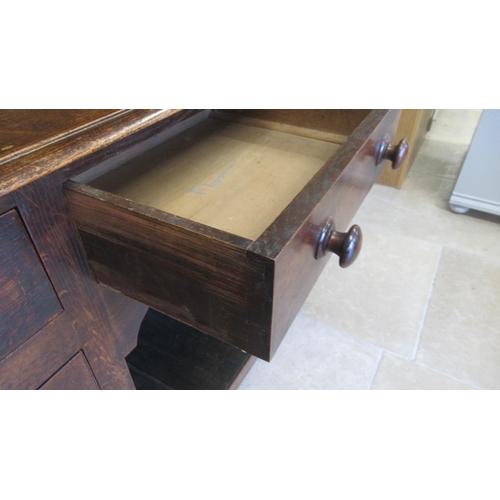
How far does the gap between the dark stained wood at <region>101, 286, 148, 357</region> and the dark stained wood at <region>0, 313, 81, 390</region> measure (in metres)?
0.06

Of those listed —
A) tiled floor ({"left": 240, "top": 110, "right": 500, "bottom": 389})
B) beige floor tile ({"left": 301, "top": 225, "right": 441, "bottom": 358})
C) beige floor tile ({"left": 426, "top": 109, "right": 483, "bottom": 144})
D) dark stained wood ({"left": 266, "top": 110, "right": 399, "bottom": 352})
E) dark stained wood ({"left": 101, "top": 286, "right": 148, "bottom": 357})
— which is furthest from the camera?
beige floor tile ({"left": 426, "top": 109, "right": 483, "bottom": 144})

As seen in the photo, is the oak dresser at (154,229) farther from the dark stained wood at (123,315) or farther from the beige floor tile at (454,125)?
the beige floor tile at (454,125)

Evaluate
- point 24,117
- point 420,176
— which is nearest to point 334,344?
point 24,117

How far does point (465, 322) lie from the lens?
3.43 feet

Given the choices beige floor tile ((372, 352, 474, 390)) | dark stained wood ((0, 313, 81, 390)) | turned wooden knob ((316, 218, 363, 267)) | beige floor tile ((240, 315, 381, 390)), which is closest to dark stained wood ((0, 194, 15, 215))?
dark stained wood ((0, 313, 81, 390))

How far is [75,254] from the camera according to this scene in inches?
18.2

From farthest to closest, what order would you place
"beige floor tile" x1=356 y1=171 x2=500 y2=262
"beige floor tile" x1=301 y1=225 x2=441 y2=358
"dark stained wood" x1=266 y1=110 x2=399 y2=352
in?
"beige floor tile" x1=356 y1=171 x2=500 y2=262 → "beige floor tile" x1=301 y1=225 x2=441 y2=358 → "dark stained wood" x1=266 y1=110 x2=399 y2=352

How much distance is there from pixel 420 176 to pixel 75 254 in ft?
5.15

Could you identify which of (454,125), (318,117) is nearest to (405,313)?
(318,117)

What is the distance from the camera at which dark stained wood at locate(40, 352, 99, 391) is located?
50cm

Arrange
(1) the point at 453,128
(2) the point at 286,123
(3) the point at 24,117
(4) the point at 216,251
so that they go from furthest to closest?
(1) the point at 453,128 < (2) the point at 286,123 < (3) the point at 24,117 < (4) the point at 216,251

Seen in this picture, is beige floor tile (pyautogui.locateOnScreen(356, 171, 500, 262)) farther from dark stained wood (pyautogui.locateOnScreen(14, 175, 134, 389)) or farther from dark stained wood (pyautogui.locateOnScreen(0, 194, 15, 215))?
dark stained wood (pyautogui.locateOnScreen(0, 194, 15, 215))

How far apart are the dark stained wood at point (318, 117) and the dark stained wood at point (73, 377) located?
0.49 meters

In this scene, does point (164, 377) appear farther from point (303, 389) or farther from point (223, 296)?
point (223, 296)
